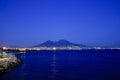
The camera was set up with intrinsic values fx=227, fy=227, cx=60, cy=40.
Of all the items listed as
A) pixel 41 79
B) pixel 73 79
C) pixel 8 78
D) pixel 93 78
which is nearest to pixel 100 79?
pixel 93 78

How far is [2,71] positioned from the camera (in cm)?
3944

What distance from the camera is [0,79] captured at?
108ft

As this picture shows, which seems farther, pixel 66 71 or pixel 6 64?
pixel 6 64

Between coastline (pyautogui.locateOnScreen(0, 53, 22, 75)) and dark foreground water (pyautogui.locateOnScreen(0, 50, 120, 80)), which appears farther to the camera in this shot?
coastline (pyautogui.locateOnScreen(0, 53, 22, 75))

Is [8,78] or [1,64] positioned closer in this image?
[8,78]

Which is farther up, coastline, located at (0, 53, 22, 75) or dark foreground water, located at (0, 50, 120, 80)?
coastline, located at (0, 53, 22, 75)

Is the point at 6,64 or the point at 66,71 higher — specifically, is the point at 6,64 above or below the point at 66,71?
above

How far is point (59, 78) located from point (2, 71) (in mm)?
11095

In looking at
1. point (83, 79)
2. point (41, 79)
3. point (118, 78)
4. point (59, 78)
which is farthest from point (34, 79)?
point (118, 78)

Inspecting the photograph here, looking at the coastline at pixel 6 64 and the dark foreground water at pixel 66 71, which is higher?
the coastline at pixel 6 64

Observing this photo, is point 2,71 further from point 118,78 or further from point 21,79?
point 118,78

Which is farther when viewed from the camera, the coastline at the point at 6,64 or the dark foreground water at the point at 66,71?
the coastline at the point at 6,64

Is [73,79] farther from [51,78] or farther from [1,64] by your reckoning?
[1,64]

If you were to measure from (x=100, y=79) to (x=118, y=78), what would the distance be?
2716 mm
